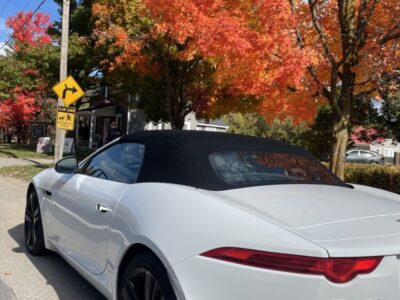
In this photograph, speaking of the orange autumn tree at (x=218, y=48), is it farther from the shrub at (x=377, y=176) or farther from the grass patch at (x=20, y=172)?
the grass patch at (x=20, y=172)

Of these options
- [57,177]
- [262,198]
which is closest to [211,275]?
[262,198]

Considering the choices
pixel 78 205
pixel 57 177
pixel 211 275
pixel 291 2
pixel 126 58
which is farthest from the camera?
pixel 126 58

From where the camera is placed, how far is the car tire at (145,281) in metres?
2.80

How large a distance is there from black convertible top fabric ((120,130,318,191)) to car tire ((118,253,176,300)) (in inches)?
22.1

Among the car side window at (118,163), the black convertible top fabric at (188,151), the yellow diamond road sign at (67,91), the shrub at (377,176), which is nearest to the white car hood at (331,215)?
the black convertible top fabric at (188,151)

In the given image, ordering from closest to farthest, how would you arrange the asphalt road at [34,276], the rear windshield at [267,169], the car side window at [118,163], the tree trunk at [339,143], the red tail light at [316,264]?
1. the red tail light at [316,264]
2. the rear windshield at [267,169]
3. the car side window at [118,163]
4. the asphalt road at [34,276]
5. the tree trunk at [339,143]

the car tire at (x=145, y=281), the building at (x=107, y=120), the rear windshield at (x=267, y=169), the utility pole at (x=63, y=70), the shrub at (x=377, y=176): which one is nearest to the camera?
the car tire at (x=145, y=281)

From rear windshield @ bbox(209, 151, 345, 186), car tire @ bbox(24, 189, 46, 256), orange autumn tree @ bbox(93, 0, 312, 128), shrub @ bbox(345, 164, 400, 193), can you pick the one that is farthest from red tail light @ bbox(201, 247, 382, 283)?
shrub @ bbox(345, 164, 400, 193)

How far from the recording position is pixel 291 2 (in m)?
9.30

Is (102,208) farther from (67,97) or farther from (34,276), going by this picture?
(67,97)

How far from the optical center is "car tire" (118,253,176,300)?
9.19ft

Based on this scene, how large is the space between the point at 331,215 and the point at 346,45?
22.3 feet

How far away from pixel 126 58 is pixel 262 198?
39.4 feet

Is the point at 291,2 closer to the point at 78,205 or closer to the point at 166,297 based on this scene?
the point at 78,205
